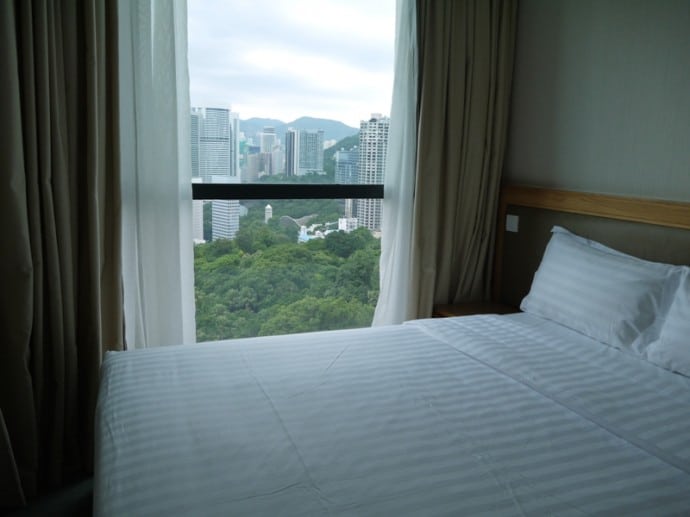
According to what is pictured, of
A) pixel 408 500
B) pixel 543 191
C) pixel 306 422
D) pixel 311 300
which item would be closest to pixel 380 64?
pixel 543 191

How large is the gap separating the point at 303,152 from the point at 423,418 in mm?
1791

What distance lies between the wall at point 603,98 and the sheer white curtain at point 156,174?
177cm

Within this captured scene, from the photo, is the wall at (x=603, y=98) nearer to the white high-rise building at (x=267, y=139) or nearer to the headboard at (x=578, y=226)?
the headboard at (x=578, y=226)

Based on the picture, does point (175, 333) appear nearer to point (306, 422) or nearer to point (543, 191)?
point (306, 422)

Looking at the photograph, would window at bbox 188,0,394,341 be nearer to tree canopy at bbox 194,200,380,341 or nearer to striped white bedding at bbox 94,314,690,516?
tree canopy at bbox 194,200,380,341

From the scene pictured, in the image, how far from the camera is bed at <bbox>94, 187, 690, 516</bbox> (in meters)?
1.30

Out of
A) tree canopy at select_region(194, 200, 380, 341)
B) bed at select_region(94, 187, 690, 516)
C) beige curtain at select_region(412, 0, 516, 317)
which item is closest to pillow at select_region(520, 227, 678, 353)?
bed at select_region(94, 187, 690, 516)

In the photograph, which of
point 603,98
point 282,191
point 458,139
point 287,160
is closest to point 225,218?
point 282,191

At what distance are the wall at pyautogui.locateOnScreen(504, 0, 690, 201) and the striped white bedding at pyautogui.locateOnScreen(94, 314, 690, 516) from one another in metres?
0.87

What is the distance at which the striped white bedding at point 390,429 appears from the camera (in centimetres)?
129

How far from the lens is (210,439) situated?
151 centimetres

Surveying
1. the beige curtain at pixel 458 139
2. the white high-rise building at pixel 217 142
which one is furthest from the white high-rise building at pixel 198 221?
the beige curtain at pixel 458 139

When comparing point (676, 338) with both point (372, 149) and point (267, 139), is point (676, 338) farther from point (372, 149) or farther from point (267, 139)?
point (267, 139)

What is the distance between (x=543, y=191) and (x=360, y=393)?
1.68 metres
